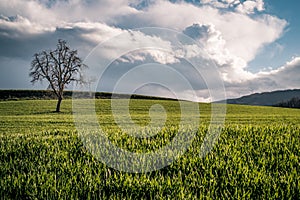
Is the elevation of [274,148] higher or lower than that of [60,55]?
lower

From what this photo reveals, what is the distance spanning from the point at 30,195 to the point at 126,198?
155 centimetres

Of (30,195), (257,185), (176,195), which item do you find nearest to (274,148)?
(257,185)

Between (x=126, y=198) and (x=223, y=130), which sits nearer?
(x=126, y=198)

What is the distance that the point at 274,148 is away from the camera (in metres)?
7.19

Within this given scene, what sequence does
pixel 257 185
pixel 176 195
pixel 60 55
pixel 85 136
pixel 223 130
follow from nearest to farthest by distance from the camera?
pixel 176 195 → pixel 257 185 → pixel 85 136 → pixel 223 130 → pixel 60 55

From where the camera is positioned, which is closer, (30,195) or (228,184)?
(30,195)

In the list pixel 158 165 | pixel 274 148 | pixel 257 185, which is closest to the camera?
pixel 257 185

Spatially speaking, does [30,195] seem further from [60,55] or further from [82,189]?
[60,55]

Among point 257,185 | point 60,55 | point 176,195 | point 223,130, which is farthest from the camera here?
point 60,55

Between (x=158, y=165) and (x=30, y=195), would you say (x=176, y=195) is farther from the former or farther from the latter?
(x=30, y=195)

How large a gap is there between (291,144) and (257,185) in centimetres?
317

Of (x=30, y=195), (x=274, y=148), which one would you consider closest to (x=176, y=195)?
(x=30, y=195)

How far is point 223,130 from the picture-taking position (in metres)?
8.97

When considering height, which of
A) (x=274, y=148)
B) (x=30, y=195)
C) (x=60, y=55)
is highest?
(x=60, y=55)
